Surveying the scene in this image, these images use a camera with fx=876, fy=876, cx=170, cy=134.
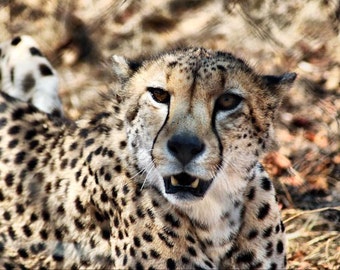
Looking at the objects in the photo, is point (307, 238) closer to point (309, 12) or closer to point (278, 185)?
point (278, 185)

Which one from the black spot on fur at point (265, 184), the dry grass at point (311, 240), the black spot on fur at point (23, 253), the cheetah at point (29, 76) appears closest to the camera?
the black spot on fur at point (265, 184)

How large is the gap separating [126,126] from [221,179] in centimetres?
41

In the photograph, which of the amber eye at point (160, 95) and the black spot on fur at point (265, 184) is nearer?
the amber eye at point (160, 95)

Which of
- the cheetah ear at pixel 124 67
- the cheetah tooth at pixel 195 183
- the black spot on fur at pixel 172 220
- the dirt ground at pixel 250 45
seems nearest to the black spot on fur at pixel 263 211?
the black spot on fur at pixel 172 220

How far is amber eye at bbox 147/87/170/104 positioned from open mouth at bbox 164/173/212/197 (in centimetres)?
26

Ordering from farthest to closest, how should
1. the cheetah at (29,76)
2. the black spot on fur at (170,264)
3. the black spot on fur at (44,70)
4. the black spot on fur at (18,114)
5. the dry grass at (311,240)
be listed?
the black spot on fur at (44,70), the cheetah at (29,76), the dry grass at (311,240), the black spot on fur at (18,114), the black spot on fur at (170,264)

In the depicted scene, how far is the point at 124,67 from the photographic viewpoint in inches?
121

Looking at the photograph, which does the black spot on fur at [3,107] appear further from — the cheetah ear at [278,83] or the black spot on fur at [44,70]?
the cheetah ear at [278,83]

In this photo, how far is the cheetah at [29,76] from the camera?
13.6 feet

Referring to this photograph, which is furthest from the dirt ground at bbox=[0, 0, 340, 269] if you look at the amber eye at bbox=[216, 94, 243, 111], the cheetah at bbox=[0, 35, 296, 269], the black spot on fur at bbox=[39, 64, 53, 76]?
the amber eye at bbox=[216, 94, 243, 111]

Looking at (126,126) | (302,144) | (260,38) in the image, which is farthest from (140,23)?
(126,126)

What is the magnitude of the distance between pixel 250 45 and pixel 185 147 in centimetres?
220

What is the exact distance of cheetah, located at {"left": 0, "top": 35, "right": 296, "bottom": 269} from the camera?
8.92 feet

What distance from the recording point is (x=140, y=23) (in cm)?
485
